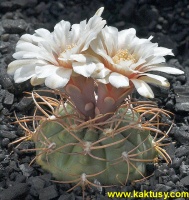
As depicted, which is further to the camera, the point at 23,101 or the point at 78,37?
the point at 23,101

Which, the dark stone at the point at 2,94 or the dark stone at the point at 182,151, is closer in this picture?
the dark stone at the point at 182,151

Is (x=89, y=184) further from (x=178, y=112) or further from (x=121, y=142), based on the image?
(x=178, y=112)

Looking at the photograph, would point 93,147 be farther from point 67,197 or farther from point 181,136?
point 181,136

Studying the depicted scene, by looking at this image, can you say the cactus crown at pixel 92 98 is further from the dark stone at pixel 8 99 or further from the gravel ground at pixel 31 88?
the dark stone at pixel 8 99

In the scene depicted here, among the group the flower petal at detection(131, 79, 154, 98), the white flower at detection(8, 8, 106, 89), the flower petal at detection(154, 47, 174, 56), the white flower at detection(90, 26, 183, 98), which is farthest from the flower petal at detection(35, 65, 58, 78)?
the flower petal at detection(154, 47, 174, 56)

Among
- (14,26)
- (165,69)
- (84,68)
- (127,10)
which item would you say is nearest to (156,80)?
(165,69)

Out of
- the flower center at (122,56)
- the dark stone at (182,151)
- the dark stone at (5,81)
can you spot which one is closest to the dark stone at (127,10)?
the dark stone at (5,81)

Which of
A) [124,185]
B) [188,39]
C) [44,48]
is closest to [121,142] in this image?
[124,185]
